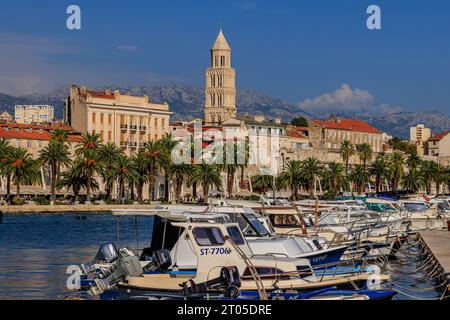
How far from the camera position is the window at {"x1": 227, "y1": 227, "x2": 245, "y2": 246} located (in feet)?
103

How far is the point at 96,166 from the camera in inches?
5074

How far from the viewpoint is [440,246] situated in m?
51.8

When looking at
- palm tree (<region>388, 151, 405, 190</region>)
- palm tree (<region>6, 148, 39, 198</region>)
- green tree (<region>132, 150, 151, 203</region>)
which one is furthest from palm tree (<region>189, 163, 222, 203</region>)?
palm tree (<region>388, 151, 405, 190</region>)

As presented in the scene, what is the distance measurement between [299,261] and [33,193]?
110 m

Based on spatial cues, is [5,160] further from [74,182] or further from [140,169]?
[140,169]

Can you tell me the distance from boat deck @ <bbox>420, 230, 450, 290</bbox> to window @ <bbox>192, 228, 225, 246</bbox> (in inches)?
335

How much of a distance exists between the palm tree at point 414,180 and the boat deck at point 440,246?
124033 mm

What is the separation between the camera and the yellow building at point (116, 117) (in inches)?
6506

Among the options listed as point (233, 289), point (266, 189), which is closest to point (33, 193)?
point (266, 189)

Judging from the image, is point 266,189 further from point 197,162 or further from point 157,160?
point 157,160

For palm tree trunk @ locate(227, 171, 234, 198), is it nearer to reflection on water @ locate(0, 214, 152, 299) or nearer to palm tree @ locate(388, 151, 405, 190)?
reflection on water @ locate(0, 214, 152, 299)

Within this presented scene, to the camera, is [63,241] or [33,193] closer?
[63,241]

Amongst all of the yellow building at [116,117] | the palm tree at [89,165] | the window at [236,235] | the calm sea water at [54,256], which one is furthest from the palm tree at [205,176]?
the window at [236,235]
